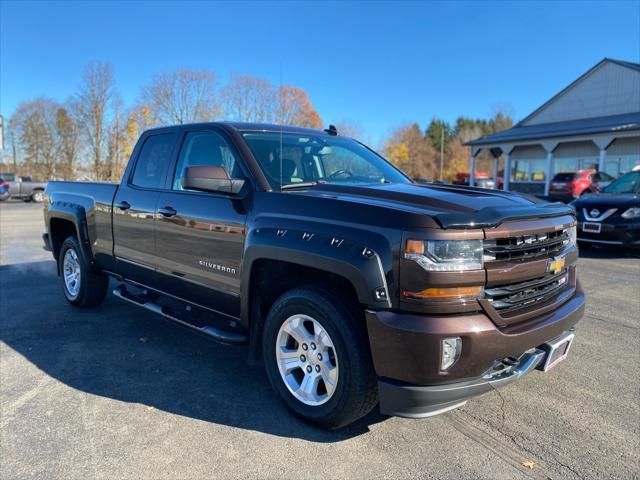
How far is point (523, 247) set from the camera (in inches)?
106

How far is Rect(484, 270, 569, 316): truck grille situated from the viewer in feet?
8.48

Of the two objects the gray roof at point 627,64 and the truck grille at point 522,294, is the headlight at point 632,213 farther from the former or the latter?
the gray roof at point 627,64

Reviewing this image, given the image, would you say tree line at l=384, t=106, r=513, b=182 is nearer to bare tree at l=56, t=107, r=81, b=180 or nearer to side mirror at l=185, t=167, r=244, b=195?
bare tree at l=56, t=107, r=81, b=180

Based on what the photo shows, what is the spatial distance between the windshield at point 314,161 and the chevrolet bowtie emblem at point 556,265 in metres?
1.44

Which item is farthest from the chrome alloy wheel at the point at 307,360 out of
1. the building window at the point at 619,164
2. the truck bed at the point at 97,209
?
the building window at the point at 619,164

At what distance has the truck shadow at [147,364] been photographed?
3.17 metres

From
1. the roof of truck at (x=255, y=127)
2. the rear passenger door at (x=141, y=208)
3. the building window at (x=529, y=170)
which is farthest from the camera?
the building window at (x=529, y=170)

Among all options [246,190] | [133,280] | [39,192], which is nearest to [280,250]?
[246,190]

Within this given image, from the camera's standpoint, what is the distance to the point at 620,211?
8703mm

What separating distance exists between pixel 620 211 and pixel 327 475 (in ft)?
27.6

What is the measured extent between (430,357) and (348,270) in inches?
24.2

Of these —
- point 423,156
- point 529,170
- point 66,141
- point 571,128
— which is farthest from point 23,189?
point 423,156

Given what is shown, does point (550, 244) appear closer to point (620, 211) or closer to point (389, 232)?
point (389, 232)

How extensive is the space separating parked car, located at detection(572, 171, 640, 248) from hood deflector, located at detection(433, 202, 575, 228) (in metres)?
6.91
